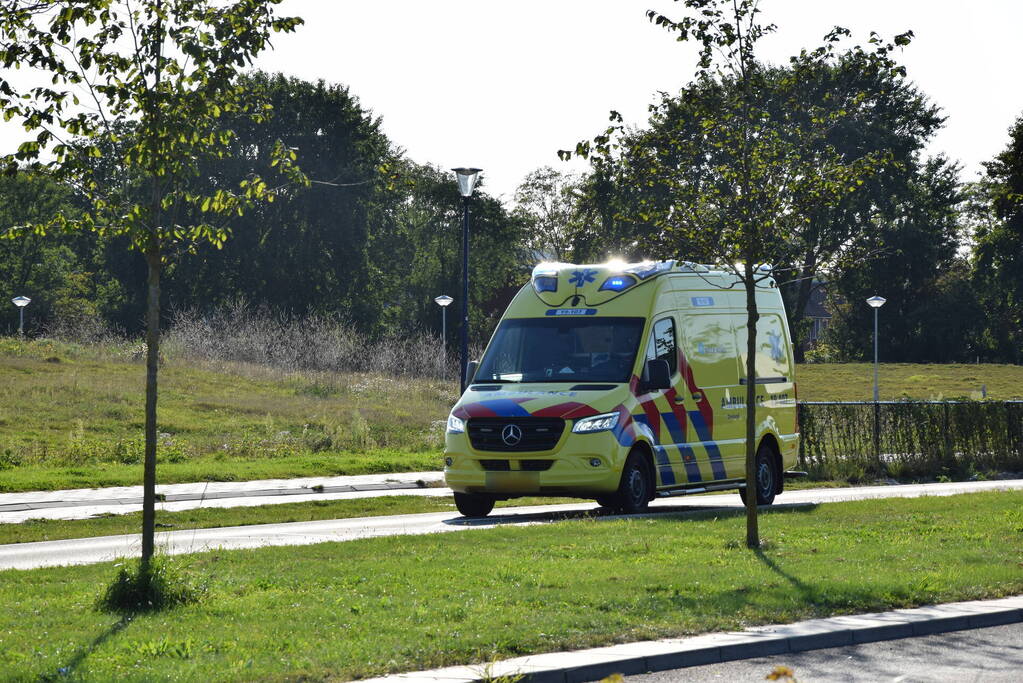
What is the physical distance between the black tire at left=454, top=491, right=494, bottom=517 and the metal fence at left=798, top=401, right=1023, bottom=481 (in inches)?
354

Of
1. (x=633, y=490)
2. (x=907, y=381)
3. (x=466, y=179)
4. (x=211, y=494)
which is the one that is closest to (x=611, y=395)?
(x=633, y=490)

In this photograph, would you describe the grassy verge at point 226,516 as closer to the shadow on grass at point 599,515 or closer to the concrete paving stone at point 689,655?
the shadow on grass at point 599,515

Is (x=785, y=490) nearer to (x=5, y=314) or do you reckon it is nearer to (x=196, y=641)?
(x=196, y=641)

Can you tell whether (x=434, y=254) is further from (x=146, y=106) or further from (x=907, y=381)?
(x=146, y=106)

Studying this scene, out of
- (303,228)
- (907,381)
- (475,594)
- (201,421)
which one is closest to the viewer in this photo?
(475,594)

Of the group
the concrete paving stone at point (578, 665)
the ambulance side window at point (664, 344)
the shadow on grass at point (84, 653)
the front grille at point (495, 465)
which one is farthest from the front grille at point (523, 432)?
the concrete paving stone at point (578, 665)

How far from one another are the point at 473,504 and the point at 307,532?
275cm

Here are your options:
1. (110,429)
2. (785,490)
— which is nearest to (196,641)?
(785,490)

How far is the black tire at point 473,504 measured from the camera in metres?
17.2

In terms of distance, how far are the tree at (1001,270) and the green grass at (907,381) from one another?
4566 mm

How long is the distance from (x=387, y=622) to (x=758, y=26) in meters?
6.97

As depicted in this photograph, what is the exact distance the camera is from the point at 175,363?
4012 centimetres

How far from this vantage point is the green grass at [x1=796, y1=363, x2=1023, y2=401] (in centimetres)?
5169

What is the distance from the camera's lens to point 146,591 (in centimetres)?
888
